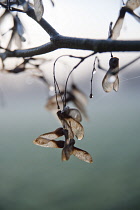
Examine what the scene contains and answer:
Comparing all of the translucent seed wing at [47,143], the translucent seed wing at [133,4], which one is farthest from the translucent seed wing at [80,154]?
the translucent seed wing at [133,4]

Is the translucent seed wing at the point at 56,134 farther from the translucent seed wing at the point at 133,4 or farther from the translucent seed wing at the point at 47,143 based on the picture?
the translucent seed wing at the point at 133,4

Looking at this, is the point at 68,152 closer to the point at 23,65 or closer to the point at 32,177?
the point at 23,65

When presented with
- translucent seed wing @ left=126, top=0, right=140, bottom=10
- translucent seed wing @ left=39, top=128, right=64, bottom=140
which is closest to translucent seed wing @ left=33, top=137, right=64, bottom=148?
translucent seed wing @ left=39, top=128, right=64, bottom=140

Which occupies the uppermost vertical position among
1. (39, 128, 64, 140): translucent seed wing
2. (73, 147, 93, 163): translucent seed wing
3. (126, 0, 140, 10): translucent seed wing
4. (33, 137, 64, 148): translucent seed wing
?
(126, 0, 140, 10): translucent seed wing

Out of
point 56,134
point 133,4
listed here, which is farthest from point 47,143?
point 133,4

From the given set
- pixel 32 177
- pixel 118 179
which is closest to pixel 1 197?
pixel 32 177

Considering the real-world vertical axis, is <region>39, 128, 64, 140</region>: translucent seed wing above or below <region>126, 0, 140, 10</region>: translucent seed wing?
below

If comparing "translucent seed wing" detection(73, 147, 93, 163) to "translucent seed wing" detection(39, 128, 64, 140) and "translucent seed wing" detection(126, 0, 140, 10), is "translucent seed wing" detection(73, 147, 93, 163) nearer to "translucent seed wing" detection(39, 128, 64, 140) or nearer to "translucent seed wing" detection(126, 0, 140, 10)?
"translucent seed wing" detection(39, 128, 64, 140)

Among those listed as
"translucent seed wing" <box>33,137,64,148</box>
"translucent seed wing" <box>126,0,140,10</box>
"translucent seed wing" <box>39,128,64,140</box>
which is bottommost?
"translucent seed wing" <box>33,137,64,148</box>

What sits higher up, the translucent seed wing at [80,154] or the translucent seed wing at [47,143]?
the translucent seed wing at [47,143]

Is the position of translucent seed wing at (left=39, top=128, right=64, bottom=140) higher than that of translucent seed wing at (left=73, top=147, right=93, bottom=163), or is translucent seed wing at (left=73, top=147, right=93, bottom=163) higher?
translucent seed wing at (left=39, top=128, right=64, bottom=140)

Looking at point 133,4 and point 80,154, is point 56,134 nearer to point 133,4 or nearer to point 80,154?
point 80,154
